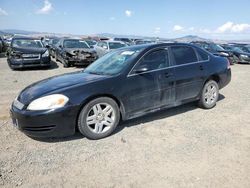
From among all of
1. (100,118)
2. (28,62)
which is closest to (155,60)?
(100,118)

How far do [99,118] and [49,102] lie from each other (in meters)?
0.85

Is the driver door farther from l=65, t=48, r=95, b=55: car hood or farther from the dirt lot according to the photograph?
l=65, t=48, r=95, b=55: car hood

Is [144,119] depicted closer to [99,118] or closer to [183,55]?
[99,118]

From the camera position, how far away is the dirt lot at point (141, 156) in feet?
10.1

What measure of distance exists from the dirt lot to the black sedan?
0.30 m

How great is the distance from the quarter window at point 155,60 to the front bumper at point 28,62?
8962 mm

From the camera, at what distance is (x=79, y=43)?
585 inches

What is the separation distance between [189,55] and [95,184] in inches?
144

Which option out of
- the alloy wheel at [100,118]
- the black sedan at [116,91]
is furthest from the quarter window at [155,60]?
the alloy wheel at [100,118]

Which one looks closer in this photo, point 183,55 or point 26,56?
point 183,55

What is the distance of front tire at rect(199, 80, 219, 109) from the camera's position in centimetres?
577

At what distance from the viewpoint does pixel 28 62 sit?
484 inches

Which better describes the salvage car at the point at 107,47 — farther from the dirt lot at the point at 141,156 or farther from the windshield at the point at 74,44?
the dirt lot at the point at 141,156

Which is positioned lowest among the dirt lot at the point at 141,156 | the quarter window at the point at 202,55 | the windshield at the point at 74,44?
the dirt lot at the point at 141,156
